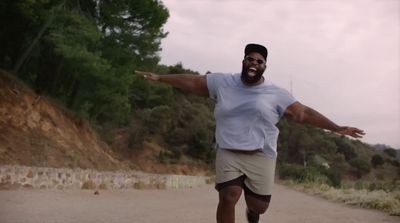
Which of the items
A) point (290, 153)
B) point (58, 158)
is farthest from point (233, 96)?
point (290, 153)

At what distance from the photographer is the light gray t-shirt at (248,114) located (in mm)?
4344

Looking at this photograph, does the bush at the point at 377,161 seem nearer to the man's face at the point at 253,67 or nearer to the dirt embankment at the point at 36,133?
the dirt embankment at the point at 36,133

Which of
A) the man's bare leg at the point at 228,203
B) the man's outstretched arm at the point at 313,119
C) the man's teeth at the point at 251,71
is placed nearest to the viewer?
the man's bare leg at the point at 228,203

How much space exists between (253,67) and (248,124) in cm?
47

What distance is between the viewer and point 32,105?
20.8 meters

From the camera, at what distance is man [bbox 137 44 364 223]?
14.3 ft

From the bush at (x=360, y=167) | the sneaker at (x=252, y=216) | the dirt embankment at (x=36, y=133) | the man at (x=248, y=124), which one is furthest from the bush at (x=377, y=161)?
the man at (x=248, y=124)

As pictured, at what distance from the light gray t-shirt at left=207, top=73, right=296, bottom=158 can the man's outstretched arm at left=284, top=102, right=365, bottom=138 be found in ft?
0.27

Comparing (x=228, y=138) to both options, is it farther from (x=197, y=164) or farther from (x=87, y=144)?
(x=197, y=164)

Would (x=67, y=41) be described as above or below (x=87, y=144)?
above

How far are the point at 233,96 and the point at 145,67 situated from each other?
63.6 feet

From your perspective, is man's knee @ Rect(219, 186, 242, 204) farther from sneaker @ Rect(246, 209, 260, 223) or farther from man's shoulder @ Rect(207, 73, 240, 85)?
man's shoulder @ Rect(207, 73, 240, 85)

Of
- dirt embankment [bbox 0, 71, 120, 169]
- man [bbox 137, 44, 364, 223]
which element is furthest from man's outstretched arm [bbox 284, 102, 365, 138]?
dirt embankment [bbox 0, 71, 120, 169]

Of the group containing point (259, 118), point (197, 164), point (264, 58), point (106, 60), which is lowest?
point (197, 164)
